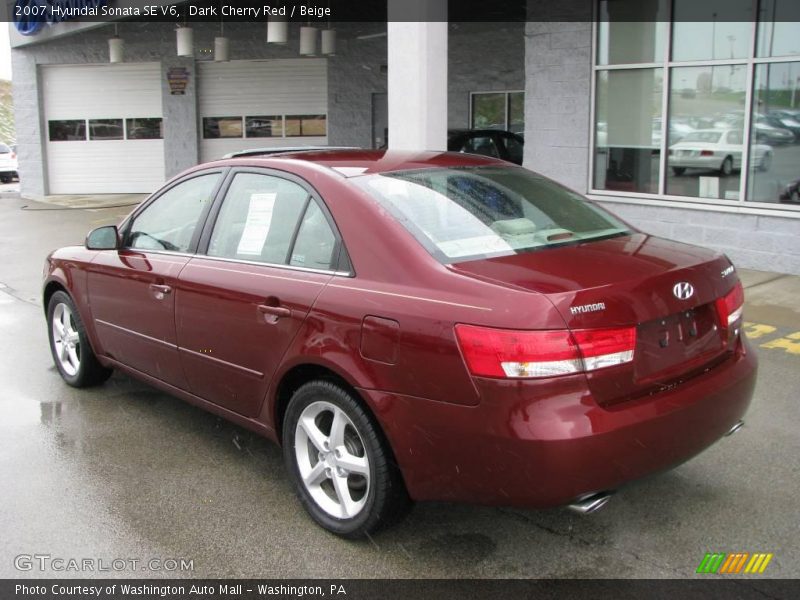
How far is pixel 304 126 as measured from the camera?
20141mm

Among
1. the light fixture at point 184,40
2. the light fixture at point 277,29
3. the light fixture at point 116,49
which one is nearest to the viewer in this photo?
the light fixture at point 277,29

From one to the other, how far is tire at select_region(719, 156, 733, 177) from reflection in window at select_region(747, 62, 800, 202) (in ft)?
0.86

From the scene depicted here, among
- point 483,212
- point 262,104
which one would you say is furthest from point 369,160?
point 262,104

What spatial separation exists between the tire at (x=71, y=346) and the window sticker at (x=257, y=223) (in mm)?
1851

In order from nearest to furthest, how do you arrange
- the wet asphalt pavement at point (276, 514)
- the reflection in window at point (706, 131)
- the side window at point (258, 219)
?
1. the wet asphalt pavement at point (276, 514)
2. the side window at point (258, 219)
3. the reflection in window at point (706, 131)

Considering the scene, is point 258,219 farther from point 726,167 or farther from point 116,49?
point 116,49

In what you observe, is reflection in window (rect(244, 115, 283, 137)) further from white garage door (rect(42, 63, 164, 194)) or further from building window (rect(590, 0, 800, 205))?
building window (rect(590, 0, 800, 205))

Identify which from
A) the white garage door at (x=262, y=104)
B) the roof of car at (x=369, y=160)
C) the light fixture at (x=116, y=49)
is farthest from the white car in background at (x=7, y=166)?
the roof of car at (x=369, y=160)

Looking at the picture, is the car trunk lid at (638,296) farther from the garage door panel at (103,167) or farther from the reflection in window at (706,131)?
the garage door panel at (103,167)

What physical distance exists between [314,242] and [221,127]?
17580 millimetres

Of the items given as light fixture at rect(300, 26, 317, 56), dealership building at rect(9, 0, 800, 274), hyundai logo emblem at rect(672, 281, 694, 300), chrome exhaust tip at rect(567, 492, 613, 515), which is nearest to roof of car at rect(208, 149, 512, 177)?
hyundai logo emblem at rect(672, 281, 694, 300)

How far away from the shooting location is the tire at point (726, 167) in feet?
30.3

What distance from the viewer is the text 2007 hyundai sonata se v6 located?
289 centimetres

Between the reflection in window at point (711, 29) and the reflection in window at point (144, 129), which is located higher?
the reflection in window at point (711, 29)
